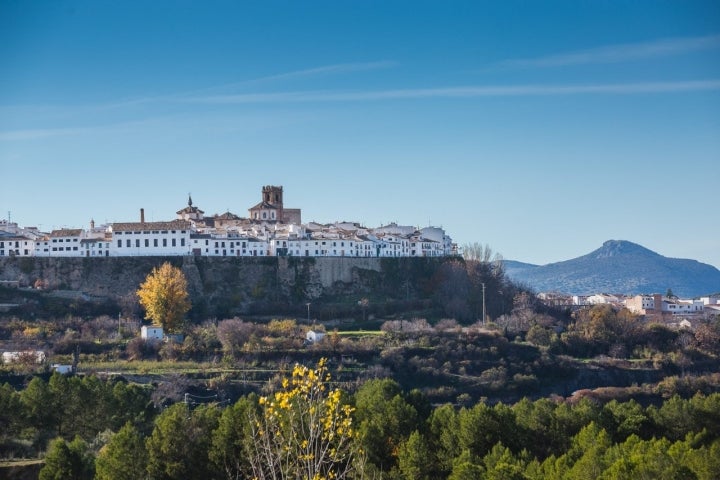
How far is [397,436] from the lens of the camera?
36.3m

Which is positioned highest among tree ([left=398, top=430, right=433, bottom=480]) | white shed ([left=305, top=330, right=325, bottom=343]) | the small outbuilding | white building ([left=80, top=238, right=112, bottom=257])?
white building ([left=80, top=238, right=112, bottom=257])

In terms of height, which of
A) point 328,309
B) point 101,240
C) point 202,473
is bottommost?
point 202,473

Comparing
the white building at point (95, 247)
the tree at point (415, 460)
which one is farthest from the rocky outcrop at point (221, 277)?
the tree at point (415, 460)

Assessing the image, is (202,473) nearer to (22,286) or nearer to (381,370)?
(381,370)

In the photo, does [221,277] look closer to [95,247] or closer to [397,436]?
[95,247]

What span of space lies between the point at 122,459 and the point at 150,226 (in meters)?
36.5

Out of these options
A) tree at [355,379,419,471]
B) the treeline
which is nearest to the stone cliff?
the treeline

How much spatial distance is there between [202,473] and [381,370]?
68.3 ft

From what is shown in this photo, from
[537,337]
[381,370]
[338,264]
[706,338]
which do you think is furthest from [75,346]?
[706,338]

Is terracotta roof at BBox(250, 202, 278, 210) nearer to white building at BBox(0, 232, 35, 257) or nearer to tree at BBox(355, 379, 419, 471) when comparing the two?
white building at BBox(0, 232, 35, 257)

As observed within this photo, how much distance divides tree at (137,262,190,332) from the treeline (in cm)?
1555

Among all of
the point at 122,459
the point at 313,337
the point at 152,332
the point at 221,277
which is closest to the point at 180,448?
the point at 122,459

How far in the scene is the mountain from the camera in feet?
540

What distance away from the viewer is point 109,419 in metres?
40.9
